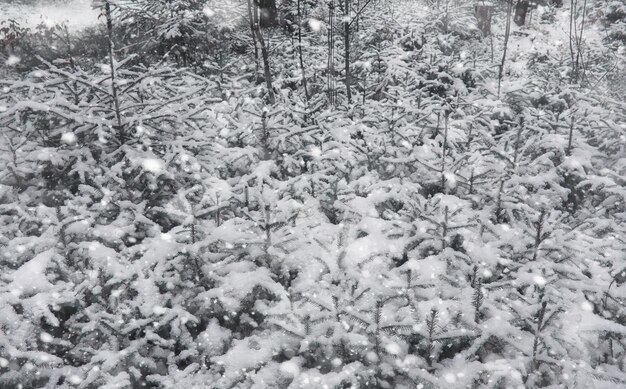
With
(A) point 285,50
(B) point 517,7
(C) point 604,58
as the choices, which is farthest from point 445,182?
(B) point 517,7

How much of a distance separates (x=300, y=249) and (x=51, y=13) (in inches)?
797

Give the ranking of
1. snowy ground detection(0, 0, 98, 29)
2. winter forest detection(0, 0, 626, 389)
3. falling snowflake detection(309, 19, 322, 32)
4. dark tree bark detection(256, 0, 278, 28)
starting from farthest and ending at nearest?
1. snowy ground detection(0, 0, 98, 29)
2. dark tree bark detection(256, 0, 278, 28)
3. falling snowflake detection(309, 19, 322, 32)
4. winter forest detection(0, 0, 626, 389)

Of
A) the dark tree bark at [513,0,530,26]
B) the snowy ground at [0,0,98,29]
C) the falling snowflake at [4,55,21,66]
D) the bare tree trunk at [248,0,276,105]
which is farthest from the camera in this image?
the dark tree bark at [513,0,530,26]

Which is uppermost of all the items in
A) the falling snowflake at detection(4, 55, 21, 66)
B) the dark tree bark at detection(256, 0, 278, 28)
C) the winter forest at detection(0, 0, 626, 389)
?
the dark tree bark at detection(256, 0, 278, 28)

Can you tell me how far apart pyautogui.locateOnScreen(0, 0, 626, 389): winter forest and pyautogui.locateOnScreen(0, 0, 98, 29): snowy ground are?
47.9 ft

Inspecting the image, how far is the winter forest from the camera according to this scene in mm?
2479

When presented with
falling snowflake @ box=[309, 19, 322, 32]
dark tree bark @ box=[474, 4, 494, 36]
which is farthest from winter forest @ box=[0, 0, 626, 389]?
dark tree bark @ box=[474, 4, 494, 36]

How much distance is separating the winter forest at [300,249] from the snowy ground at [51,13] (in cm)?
1461

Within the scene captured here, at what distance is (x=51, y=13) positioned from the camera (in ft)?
58.2

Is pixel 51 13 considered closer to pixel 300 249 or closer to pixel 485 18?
pixel 485 18

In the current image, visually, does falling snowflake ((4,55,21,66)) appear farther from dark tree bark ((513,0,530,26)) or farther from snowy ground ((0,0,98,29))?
dark tree bark ((513,0,530,26))

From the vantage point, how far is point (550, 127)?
5.31 meters

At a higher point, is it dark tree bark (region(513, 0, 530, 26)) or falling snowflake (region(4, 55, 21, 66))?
dark tree bark (region(513, 0, 530, 26))

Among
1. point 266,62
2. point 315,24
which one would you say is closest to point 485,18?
point 315,24
